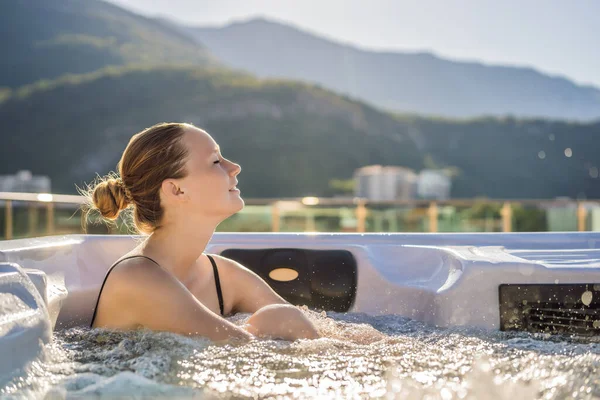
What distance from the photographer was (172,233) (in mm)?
1464

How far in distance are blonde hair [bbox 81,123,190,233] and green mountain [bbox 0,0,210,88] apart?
4070 cm

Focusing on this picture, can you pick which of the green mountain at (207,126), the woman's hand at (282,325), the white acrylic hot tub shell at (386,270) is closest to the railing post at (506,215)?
the white acrylic hot tub shell at (386,270)

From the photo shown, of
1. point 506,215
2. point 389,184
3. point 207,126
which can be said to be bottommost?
point 389,184

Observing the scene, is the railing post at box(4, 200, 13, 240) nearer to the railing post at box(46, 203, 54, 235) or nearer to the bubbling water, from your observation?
the railing post at box(46, 203, 54, 235)

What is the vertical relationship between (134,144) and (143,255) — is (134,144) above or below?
above

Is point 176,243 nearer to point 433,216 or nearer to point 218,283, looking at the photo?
point 218,283

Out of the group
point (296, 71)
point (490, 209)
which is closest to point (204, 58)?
point (296, 71)

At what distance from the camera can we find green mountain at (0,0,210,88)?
38344 mm

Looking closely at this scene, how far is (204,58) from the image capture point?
52875 millimetres

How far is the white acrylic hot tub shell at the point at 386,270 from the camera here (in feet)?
3.77

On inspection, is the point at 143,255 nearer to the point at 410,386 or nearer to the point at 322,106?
the point at 410,386

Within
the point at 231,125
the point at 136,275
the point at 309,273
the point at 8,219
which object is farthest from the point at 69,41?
the point at 136,275

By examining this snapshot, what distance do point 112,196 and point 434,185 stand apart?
3299cm

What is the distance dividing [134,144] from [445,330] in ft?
2.95
